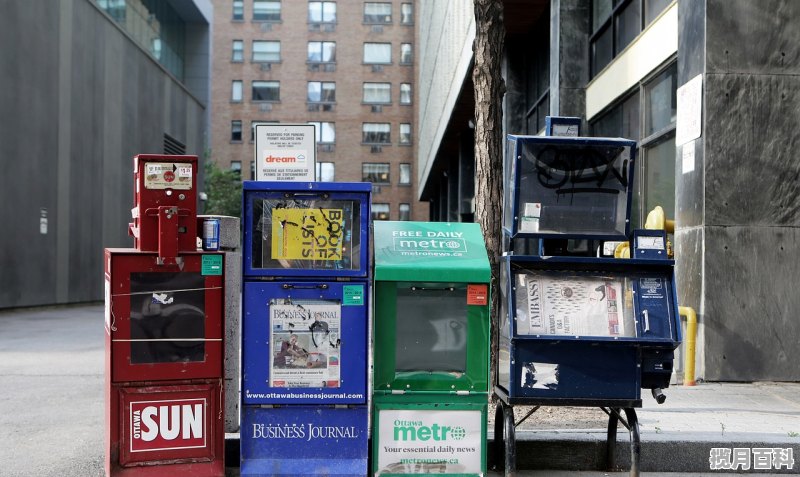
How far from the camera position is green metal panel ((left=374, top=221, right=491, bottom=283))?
5062mm

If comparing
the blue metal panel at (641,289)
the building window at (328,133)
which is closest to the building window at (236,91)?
the building window at (328,133)

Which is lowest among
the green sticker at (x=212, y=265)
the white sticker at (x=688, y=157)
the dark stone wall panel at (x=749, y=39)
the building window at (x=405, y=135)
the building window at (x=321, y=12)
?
the green sticker at (x=212, y=265)

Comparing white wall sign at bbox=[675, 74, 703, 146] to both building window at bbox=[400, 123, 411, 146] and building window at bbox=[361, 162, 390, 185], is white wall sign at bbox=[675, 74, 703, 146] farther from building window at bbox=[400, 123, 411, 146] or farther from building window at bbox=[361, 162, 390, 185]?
building window at bbox=[400, 123, 411, 146]

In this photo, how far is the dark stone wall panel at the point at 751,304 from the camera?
8.77m

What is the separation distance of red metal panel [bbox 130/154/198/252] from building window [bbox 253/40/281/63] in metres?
59.1

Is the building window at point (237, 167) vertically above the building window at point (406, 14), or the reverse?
the building window at point (406, 14)

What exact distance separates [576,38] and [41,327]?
12775 millimetres

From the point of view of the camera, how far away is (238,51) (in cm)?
6219

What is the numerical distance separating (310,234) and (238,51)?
197 feet

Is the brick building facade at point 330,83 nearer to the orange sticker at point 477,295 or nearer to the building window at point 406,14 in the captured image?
the building window at point 406,14

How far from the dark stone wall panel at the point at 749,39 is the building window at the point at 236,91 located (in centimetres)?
5625

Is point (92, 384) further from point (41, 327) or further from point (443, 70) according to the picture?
point (443, 70)

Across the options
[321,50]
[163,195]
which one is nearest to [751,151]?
[163,195]

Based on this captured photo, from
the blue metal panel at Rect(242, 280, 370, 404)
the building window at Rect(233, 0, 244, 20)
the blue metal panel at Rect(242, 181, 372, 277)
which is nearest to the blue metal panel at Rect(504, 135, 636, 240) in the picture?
the blue metal panel at Rect(242, 181, 372, 277)
